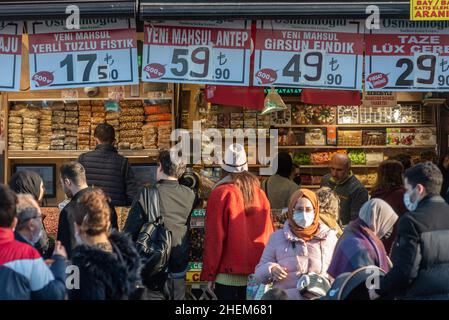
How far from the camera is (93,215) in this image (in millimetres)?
5285

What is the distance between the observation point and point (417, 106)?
1212 cm

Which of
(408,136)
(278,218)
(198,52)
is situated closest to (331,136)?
(408,136)

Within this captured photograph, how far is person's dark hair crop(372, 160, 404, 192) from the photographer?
8.00 metres

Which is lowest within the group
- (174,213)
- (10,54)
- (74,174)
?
(174,213)

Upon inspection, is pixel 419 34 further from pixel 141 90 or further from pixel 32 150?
pixel 32 150

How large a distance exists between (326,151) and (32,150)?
4.45 m

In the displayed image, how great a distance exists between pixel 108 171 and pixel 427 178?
385 cm

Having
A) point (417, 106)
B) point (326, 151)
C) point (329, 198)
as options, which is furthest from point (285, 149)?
point (329, 198)

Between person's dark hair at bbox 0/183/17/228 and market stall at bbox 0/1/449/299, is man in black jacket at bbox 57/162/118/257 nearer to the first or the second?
market stall at bbox 0/1/449/299

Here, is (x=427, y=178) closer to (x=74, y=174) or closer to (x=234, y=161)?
(x=234, y=161)

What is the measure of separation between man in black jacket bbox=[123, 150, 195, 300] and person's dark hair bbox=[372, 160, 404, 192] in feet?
6.66

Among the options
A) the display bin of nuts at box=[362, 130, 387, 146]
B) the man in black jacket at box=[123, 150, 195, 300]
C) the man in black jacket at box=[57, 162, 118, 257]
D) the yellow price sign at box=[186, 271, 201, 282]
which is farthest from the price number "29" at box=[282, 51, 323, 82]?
the display bin of nuts at box=[362, 130, 387, 146]

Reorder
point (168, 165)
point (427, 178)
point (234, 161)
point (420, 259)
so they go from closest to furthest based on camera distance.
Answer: point (420, 259), point (427, 178), point (168, 165), point (234, 161)
